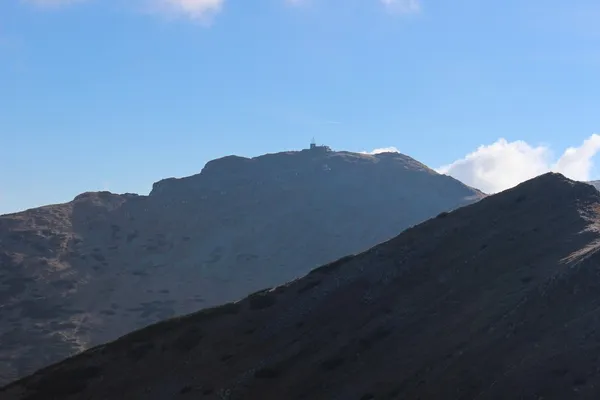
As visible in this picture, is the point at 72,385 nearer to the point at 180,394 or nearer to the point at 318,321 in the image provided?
the point at 180,394

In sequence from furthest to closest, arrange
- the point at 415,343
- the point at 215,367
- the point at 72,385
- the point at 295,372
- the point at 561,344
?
the point at 72,385 → the point at 215,367 → the point at 295,372 → the point at 415,343 → the point at 561,344

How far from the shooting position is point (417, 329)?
168 feet

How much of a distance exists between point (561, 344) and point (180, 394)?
96.2 ft

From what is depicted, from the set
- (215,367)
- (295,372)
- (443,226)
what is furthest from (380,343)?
(443,226)

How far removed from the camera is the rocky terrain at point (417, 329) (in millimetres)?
39866

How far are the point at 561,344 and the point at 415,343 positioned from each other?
12.0m

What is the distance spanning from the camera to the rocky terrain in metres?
39.9

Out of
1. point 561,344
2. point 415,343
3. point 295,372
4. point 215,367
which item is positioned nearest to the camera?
point 561,344

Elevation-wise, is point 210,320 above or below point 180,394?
above

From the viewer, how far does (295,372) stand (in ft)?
171

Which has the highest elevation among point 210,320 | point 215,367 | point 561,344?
point 210,320

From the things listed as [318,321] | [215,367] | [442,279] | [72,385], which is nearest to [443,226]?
[442,279]

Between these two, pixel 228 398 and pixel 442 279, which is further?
pixel 442 279

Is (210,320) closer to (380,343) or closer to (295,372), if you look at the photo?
(295,372)
